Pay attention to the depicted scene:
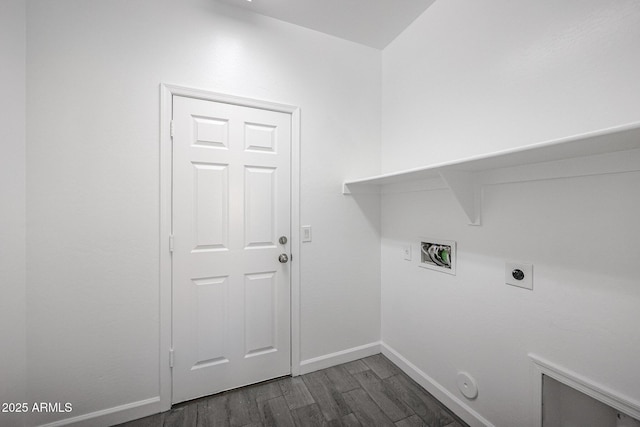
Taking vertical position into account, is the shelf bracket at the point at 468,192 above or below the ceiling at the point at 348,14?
below

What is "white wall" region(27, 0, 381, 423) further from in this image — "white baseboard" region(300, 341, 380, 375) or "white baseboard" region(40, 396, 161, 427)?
"white baseboard" region(300, 341, 380, 375)

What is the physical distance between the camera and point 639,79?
912 mm

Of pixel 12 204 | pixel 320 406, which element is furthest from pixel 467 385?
pixel 12 204

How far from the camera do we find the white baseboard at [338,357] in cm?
194

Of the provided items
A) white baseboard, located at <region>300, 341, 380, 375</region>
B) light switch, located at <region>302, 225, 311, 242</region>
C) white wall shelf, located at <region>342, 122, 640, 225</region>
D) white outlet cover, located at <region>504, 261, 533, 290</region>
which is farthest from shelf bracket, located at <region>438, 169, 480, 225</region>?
white baseboard, located at <region>300, 341, 380, 375</region>

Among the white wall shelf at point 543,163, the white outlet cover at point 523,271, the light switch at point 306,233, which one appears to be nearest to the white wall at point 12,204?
the light switch at point 306,233

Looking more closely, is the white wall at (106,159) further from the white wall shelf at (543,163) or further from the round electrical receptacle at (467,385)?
the round electrical receptacle at (467,385)

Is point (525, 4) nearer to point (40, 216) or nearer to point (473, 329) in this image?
point (473, 329)

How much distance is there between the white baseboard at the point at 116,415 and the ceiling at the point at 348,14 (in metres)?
2.57

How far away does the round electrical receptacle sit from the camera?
4.75 feet

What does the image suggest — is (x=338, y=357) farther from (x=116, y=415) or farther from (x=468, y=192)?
(x=468, y=192)

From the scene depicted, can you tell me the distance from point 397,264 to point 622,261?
123 centimetres

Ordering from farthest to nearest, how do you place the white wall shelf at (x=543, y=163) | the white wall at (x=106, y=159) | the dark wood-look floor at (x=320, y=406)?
the dark wood-look floor at (x=320, y=406) → the white wall at (x=106, y=159) → the white wall shelf at (x=543, y=163)

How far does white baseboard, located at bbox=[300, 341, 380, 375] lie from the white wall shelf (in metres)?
1.38
